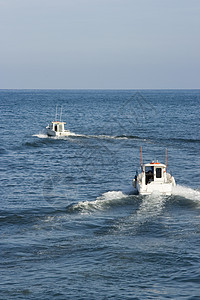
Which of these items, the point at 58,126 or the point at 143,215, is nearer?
the point at 143,215

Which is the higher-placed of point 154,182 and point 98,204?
point 154,182

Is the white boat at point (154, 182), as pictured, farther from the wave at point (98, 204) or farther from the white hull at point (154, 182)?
the wave at point (98, 204)

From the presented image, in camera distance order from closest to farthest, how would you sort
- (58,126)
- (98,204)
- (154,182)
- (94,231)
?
(94,231) → (98,204) → (154,182) → (58,126)

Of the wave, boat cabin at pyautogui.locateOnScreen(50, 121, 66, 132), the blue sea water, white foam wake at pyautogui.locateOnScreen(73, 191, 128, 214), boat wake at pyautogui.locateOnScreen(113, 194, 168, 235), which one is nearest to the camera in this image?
the blue sea water

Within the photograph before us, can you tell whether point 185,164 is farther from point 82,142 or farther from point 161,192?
point 82,142

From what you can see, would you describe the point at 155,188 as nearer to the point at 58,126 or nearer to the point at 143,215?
the point at 143,215

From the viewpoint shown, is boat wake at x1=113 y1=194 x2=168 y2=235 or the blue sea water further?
boat wake at x1=113 y1=194 x2=168 y2=235

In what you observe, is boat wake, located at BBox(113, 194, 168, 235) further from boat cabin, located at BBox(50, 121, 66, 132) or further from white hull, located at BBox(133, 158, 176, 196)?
boat cabin, located at BBox(50, 121, 66, 132)

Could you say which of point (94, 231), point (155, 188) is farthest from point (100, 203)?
point (94, 231)

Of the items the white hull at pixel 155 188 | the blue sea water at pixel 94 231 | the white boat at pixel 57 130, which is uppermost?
the white boat at pixel 57 130

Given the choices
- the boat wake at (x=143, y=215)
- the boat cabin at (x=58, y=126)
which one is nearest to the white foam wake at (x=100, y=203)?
the boat wake at (x=143, y=215)

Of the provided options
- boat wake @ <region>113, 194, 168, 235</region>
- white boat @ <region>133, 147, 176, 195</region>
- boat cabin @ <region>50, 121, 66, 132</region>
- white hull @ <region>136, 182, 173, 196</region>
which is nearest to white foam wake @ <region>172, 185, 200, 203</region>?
white boat @ <region>133, 147, 176, 195</region>

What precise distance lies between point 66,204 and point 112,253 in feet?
36.4

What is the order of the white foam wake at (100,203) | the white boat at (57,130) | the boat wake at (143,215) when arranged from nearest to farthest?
the boat wake at (143,215)
the white foam wake at (100,203)
the white boat at (57,130)
